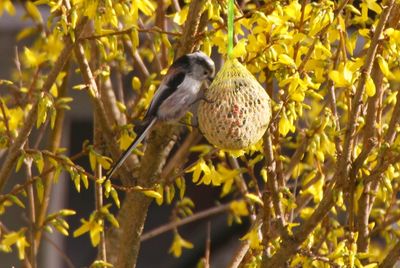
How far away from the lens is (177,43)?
3.71m

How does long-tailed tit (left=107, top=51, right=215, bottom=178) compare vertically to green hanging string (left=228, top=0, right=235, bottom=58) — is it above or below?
below

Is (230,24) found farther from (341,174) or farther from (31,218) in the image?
(31,218)

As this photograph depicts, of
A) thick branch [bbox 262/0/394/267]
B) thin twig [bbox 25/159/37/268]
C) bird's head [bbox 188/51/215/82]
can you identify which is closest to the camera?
thick branch [bbox 262/0/394/267]

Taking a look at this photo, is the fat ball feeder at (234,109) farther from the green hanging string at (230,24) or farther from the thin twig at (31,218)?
the thin twig at (31,218)

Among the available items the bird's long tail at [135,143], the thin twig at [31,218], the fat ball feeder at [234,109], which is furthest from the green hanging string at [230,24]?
the thin twig at [31,218]

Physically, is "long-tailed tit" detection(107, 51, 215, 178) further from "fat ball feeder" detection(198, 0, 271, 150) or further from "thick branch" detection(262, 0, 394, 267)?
"thick branch" detection(262, 0, 394, 267)

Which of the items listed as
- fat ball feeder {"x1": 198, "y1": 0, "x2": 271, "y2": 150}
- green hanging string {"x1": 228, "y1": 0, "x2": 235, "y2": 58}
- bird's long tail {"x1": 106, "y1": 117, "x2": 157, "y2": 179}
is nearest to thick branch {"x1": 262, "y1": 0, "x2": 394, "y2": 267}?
fat ball feeder {"x1": 198, "y1": 0, "x2": 271, "y2": 150}

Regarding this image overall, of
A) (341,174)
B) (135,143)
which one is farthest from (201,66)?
(341,174)

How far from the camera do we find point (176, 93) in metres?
3.52

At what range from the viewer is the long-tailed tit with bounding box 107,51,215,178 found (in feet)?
11.2

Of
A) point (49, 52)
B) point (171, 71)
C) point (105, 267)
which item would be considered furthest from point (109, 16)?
point (49, 52)

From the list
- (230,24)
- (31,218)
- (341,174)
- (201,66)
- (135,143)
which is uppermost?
(230,24)

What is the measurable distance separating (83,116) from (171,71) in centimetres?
397

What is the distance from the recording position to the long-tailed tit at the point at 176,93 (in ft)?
11.2
